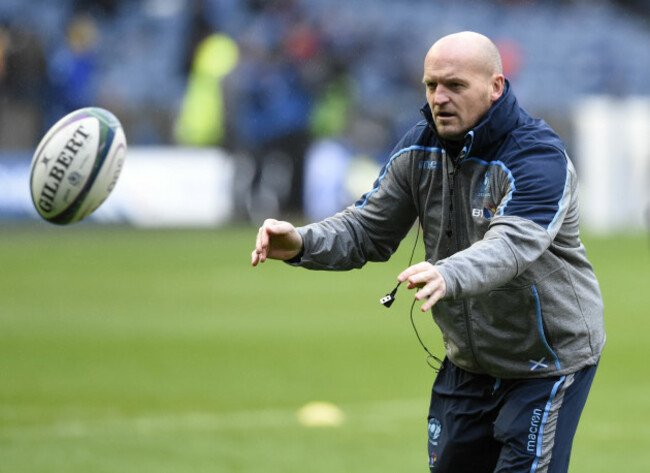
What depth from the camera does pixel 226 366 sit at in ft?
37.3

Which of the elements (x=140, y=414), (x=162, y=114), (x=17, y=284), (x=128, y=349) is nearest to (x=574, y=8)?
(x=162, y=114)

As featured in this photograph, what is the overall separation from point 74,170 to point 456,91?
2855 mm

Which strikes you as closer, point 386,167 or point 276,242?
point 276,242

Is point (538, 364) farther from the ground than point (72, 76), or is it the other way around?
point (72, 76)

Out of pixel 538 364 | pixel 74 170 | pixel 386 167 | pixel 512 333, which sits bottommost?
pixel 538 364

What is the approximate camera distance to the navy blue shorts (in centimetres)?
517

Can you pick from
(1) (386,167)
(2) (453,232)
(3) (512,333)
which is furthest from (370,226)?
(3) (512,333)

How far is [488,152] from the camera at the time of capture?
200 inches

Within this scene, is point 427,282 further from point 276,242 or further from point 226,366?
point 226,366

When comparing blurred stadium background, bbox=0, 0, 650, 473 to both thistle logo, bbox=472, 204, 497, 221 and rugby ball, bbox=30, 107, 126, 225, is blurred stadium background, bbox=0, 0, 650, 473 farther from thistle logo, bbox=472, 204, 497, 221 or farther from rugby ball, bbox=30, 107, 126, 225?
thistle logo, bbox=472, 204, 497, 221

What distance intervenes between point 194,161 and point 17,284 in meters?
7.17

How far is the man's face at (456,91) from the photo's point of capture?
196 inches

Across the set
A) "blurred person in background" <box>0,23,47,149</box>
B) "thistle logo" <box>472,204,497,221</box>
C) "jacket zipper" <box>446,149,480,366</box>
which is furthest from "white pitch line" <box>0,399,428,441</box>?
"blurred person in background" <box>0,23,47,149</box>

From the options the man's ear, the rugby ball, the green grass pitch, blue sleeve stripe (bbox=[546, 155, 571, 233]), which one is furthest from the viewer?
the green grass pitch
